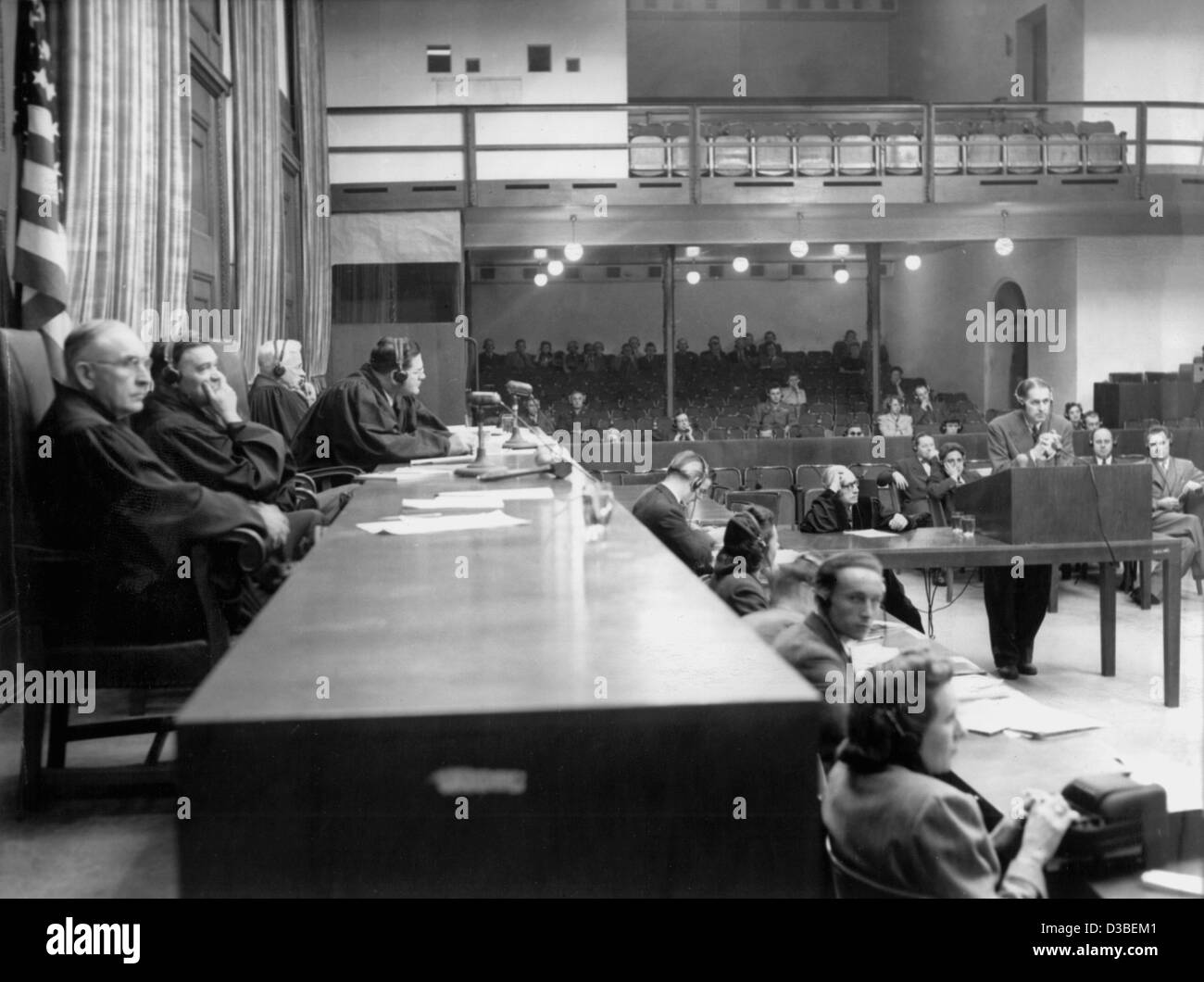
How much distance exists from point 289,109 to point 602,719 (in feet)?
37.1

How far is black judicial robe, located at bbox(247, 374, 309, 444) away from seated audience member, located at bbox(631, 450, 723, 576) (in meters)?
2.04

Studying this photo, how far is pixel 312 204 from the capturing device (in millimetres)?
11945

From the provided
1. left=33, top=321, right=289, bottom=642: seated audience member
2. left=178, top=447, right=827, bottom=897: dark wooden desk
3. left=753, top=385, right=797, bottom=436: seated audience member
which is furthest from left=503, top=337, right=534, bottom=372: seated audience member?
left=178, top=447, right=827, bottom=897: dark wooden desk

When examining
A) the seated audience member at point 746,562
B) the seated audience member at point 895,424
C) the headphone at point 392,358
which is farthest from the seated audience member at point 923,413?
the seated audience member at point 746,562

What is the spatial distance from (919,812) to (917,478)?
760 centimetres

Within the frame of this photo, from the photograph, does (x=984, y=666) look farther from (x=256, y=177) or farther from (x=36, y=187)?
(x=256, y=177)

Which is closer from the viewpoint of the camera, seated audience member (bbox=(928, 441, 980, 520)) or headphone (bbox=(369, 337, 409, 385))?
headphone (bbox=(369, 337, 409, 385))

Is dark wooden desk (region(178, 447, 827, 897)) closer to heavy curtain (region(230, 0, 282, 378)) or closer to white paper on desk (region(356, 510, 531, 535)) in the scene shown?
white paper on desk (region(356, 510, 531, 535))

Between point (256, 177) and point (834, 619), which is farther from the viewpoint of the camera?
point (256, 177)

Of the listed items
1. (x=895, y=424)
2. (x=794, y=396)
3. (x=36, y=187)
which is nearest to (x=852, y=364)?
(x=794, y=396)

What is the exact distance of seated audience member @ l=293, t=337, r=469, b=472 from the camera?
18.4ft

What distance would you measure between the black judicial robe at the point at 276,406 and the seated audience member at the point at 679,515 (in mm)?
2041

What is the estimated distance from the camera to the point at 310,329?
1134 centimetres

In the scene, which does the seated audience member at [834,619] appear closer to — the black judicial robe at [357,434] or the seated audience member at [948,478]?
the black judicial robe at [357,434]
